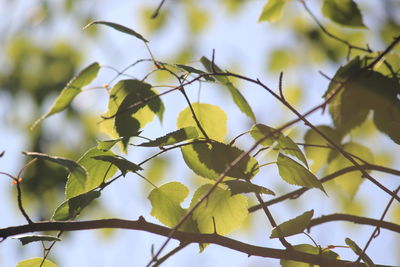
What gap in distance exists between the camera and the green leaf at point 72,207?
58 cm

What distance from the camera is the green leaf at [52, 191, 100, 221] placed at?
1.89 ft

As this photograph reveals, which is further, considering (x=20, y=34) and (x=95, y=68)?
(x=20, y=34)

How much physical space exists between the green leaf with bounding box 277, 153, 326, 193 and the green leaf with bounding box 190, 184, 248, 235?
2.5 inches

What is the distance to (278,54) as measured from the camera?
187 centimetres

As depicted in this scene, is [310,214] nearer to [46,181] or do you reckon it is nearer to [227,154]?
[227,154]

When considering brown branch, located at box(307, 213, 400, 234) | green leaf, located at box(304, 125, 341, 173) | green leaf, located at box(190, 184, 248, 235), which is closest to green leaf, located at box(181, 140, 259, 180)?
green leaf, located at box(190, 184, 248, 235)

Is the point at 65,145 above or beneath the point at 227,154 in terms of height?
above

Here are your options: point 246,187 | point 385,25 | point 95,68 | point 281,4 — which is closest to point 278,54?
point 385,25

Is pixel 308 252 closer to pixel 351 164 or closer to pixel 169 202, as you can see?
pixel 169 202

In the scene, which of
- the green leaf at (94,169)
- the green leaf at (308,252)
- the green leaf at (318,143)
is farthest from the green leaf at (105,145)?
the green leaf at (318,143)

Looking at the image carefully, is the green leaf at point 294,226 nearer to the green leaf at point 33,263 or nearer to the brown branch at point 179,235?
the brown branch at point 179,235

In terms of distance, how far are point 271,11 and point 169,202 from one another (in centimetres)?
43

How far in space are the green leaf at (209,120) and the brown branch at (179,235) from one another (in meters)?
0.20

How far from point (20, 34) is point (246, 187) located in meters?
2.40
